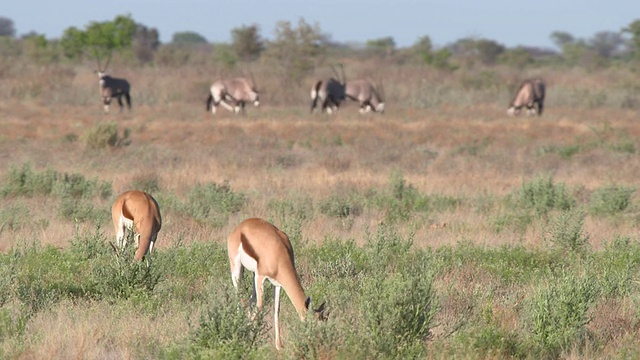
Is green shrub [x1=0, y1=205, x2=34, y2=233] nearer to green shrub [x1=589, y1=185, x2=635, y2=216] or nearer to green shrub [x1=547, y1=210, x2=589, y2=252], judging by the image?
green shrub [x1=547, y1=210, x2=589, y2=252]

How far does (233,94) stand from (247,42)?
26390mm

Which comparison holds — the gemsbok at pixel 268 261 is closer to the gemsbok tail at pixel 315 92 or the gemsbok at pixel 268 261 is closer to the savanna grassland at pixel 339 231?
the savanna grassland at pixel 339 231

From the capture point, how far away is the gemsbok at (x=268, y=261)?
244 inches

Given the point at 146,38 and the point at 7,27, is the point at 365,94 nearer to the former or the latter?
the point at 146,38

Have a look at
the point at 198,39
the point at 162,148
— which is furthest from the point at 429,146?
the point at 198,39

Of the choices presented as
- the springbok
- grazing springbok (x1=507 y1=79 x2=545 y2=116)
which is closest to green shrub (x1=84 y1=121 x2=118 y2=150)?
the springbok

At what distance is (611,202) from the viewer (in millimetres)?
13266

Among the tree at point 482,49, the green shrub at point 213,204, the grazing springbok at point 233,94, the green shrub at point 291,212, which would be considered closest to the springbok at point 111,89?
the grazing springbok at point 233,94

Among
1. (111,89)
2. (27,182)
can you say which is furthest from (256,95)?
(27,182)

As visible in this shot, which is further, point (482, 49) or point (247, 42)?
point (482, 49)

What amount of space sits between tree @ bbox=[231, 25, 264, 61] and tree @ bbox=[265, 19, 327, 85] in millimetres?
13574

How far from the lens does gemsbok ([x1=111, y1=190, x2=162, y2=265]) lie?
26.7 ft

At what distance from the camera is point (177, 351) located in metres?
6.05

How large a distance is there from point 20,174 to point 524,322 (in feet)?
31.6
